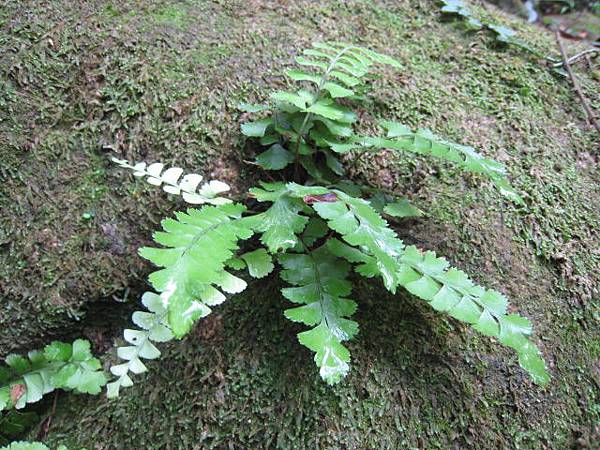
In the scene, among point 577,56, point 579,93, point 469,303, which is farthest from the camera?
point 577,56

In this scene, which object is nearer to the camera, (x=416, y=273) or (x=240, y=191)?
(x=416, y=273)

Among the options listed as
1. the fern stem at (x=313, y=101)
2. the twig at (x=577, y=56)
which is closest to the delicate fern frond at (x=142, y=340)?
the fern stem at (x=313, y=101)

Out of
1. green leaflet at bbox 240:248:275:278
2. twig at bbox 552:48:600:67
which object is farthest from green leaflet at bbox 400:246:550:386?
twig at bbox 552:48:600:67

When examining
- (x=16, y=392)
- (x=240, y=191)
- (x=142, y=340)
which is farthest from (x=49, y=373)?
(x=240, y=191)

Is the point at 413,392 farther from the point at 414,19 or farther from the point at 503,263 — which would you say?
the point at 414,19

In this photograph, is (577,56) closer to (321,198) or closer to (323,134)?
(323,134)

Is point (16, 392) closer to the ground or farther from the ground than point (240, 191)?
closer to the ground

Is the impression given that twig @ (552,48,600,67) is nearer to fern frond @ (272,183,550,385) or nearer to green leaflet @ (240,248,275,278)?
fern frond @ (272,183,550,385)

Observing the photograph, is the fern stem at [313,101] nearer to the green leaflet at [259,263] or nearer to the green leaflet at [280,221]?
the green leaflet at [280,221]
